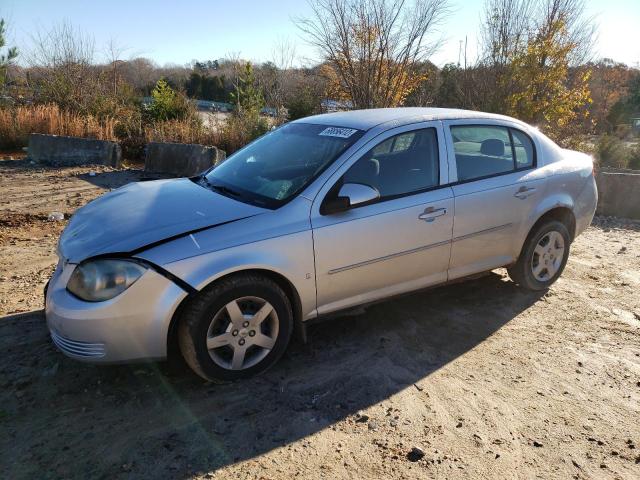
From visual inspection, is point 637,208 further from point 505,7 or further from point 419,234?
point 505,7

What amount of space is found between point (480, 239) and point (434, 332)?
855mm

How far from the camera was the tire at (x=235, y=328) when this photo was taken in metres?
2.95

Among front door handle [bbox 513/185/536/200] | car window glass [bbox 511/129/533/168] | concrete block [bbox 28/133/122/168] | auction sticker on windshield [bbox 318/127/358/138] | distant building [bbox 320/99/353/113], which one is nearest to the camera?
auction sticker on windshield [bbox 318/127/358/138]

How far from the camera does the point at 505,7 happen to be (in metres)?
14.0

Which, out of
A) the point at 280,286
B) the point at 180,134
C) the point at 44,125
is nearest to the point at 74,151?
the point at 44,125

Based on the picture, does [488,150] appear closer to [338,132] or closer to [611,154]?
[338,132]

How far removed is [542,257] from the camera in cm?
Answer: 468

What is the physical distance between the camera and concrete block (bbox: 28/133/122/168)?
1021 centimetres

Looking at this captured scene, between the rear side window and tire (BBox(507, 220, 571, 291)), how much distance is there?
65 cm

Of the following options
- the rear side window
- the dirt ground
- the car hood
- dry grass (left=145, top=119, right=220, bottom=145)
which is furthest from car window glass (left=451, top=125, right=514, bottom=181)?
dry grass (left=145, top=119, right=220, bottom=145)

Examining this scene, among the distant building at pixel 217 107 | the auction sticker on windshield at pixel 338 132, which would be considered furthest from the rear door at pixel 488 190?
the distant building at pixel 217 107

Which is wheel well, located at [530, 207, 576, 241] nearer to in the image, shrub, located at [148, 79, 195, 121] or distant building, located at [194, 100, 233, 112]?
distant building, located at [194, 100, 233, 112]

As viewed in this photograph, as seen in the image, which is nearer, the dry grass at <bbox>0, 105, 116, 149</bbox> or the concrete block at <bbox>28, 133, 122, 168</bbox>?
the concrete block at <bbox>28, 133, 122, 168</bbox>

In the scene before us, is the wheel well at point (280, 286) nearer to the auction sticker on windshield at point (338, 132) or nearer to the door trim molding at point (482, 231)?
the auction sticker on windshield at point (338, 132)
